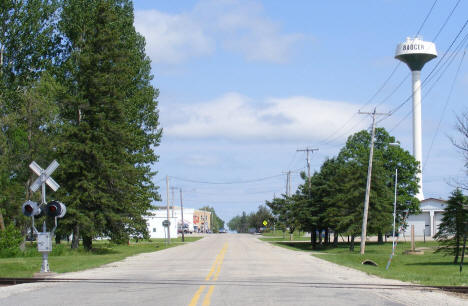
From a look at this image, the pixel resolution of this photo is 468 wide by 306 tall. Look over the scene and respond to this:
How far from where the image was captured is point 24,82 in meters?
43.5

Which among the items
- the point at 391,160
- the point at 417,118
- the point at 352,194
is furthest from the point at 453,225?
the point at 417,118

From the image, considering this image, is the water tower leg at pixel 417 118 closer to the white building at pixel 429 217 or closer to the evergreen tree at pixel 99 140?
Answer: the white building at pixel 429 217

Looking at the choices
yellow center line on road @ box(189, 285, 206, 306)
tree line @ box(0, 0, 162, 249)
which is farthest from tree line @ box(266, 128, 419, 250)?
yellow center line on road @ box(189, 285, 206, 306)

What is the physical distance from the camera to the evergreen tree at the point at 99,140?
37.5 meters

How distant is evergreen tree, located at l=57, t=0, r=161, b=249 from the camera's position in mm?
37500

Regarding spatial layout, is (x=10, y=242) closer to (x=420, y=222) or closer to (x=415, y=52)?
(x=420, y=222)

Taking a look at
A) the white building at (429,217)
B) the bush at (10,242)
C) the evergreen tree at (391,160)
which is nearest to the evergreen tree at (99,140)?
the bush at (10,242)

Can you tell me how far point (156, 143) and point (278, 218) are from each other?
111 ft

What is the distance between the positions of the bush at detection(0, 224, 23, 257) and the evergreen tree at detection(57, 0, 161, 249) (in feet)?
10.9

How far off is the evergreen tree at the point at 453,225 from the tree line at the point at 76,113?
22.3m

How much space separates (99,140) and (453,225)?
87.4 ft

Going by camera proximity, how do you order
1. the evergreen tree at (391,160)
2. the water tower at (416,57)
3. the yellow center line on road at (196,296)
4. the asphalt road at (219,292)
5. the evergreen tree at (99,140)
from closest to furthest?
the yellow center line on road at (196,296) < the asphalt road at (219,292) < the evergreen tree at (99,140) < the evergreen tree at (391,160) < the water tower at (416,57)

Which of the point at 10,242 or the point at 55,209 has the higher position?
the point at 55,209

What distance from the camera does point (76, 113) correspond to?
39812 mm
